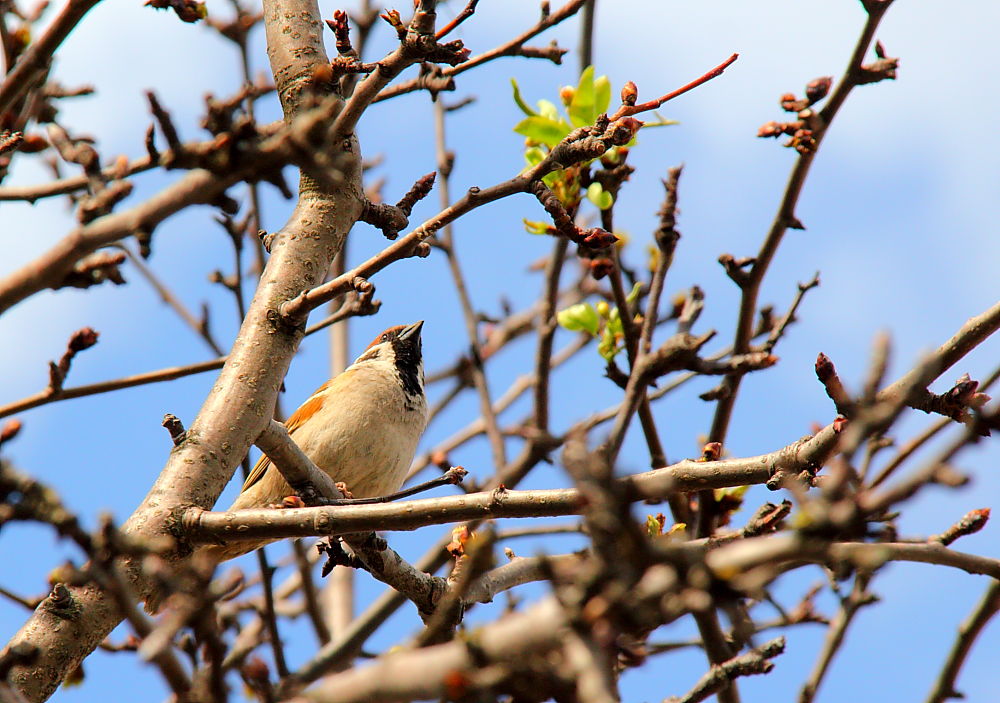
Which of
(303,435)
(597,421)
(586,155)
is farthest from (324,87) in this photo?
(597,421)

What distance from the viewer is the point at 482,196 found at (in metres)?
2.41

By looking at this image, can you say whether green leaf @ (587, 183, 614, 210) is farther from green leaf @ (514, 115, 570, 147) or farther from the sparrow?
the sparrow

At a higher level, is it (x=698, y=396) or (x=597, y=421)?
(x=597, y=421)

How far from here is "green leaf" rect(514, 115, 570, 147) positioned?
147 inches

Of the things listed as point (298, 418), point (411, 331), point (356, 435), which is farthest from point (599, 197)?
point (411, 331)

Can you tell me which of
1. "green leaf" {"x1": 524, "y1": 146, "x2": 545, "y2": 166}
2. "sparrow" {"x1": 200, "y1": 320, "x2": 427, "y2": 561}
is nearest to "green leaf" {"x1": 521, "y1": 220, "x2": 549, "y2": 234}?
"green leaf" {"x1": 524, "y1": 146, "x2": 545, "y2": 166}

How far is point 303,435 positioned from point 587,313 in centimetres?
138

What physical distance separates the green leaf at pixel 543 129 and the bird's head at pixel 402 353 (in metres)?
1.66

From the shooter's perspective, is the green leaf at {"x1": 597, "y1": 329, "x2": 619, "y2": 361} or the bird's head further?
the bird's head

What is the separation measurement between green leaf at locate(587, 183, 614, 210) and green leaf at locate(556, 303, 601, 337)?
1.71 ft

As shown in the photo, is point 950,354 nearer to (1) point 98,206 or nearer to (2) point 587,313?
(1) point 98,206

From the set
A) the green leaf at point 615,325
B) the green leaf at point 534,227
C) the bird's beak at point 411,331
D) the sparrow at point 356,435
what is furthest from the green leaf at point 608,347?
the bird's beak at point 411,331

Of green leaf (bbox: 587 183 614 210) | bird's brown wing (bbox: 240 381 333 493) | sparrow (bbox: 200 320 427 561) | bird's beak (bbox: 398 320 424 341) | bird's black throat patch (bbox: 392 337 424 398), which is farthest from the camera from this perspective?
bird's beak (bbox: 398 320 424 341)

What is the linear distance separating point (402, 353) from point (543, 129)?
2.07 meters
